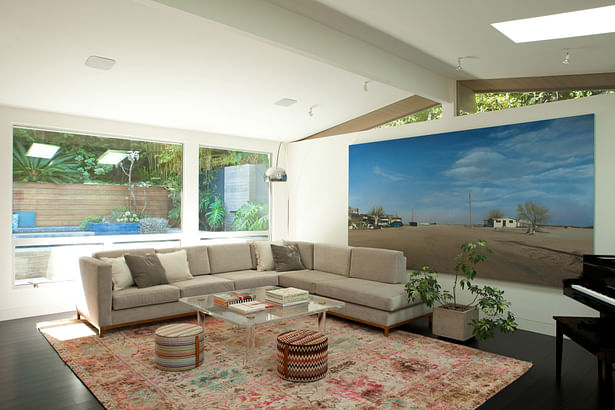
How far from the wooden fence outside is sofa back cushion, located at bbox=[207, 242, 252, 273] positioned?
110 centimetres

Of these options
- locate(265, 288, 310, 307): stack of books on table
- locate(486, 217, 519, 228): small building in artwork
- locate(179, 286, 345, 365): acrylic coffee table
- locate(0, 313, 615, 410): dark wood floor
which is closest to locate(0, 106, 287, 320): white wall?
locate(0, 313, 615, 410): dark wood floor

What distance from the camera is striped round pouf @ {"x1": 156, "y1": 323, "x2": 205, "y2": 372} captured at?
11.3ft

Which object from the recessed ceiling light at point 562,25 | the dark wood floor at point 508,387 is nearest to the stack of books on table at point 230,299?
the dark wood floor at point 508,387

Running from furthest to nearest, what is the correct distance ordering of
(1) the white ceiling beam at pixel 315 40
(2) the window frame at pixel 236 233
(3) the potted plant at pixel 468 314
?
1. (2) the window frame at pixel 236 233
2. (3) the potted plant at pixel 468 314
3. (1) the white ceiling beam at pixel 315 40

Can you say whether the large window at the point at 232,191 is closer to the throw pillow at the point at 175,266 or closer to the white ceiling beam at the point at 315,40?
the throw pillow at the point at 175,266

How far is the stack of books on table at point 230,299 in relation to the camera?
4.05 meters

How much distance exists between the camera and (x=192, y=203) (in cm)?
661

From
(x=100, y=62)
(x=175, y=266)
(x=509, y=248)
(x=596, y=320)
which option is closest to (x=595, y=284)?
(x=596, y=320)

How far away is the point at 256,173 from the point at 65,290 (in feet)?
11.4

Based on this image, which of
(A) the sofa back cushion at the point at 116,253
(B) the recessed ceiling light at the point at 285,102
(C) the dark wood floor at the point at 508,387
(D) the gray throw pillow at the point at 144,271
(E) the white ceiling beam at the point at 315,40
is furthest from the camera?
(B) the recessed ceiling light at the point at 285,102

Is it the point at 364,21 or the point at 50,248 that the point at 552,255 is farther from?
the point at 50,248

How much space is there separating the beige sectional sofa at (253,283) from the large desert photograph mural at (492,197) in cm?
62

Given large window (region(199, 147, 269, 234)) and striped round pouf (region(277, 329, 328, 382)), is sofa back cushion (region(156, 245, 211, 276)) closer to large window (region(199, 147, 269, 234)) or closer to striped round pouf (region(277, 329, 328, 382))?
large window (region(199, 147, 269, 234))

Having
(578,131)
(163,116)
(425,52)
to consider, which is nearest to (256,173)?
(163,116)
